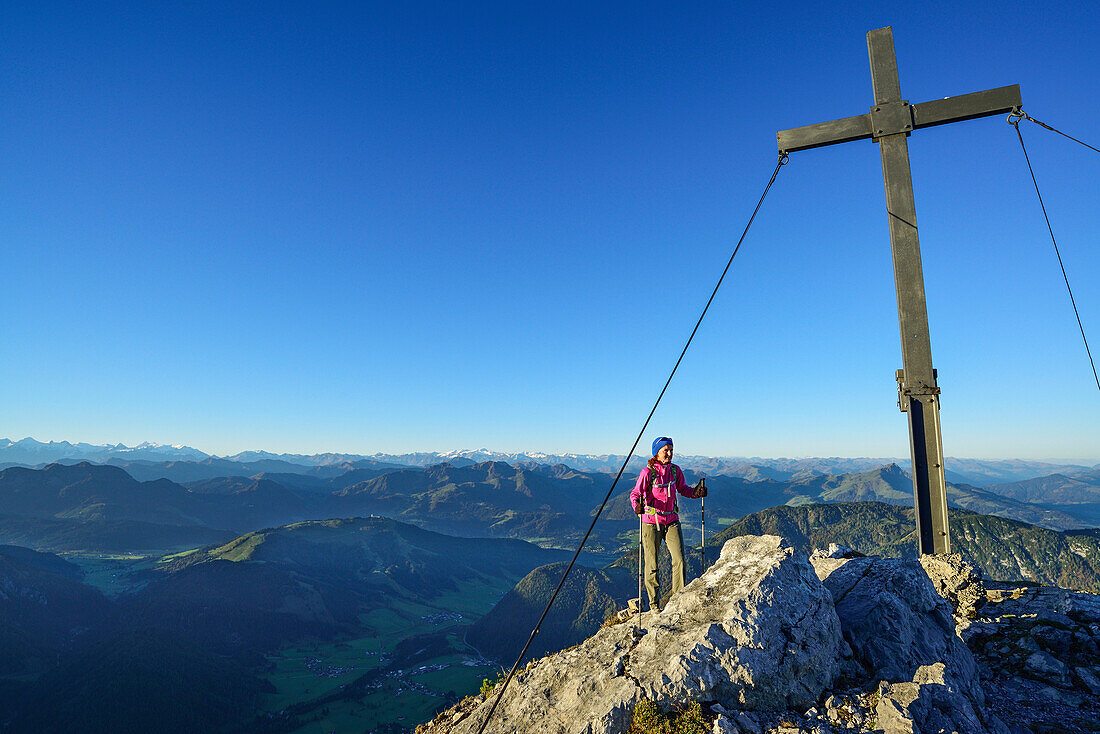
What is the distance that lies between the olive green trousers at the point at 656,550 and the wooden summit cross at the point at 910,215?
467 cm

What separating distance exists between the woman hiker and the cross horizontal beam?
723 cm

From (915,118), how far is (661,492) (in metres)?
9.37

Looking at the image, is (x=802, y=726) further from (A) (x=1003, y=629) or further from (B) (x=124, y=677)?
(B) (x=124, y=677)

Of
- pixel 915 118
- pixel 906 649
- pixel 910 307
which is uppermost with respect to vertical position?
pixel 915 118

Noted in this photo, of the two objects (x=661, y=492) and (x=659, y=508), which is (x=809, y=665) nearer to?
(x=659, y=508)

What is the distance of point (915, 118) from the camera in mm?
10625

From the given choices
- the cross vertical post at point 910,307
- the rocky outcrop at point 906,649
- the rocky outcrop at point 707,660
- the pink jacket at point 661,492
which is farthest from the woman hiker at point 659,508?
the cross vertical post at point 910,307

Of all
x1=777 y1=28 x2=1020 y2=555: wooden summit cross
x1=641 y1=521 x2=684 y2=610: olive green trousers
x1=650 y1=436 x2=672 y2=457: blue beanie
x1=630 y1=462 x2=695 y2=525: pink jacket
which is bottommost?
x1=641 y1=521 x2=684 y2=610: olive green trousers

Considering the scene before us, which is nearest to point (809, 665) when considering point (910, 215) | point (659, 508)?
point (659, 508)

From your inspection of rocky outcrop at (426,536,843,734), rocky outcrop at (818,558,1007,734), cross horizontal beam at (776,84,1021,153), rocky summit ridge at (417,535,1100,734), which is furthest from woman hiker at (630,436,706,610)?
cross horizontal beam at (776,84,1021,153)

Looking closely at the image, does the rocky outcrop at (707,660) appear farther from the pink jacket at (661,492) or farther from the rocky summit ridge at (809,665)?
the pink jacket at (661,492)

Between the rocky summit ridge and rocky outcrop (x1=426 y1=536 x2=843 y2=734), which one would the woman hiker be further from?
rocky outcrop (x1=426 y1=536 x2=843 y2=734)

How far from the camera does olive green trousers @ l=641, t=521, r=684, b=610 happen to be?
1034 cm

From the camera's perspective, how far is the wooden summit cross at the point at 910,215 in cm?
1022
